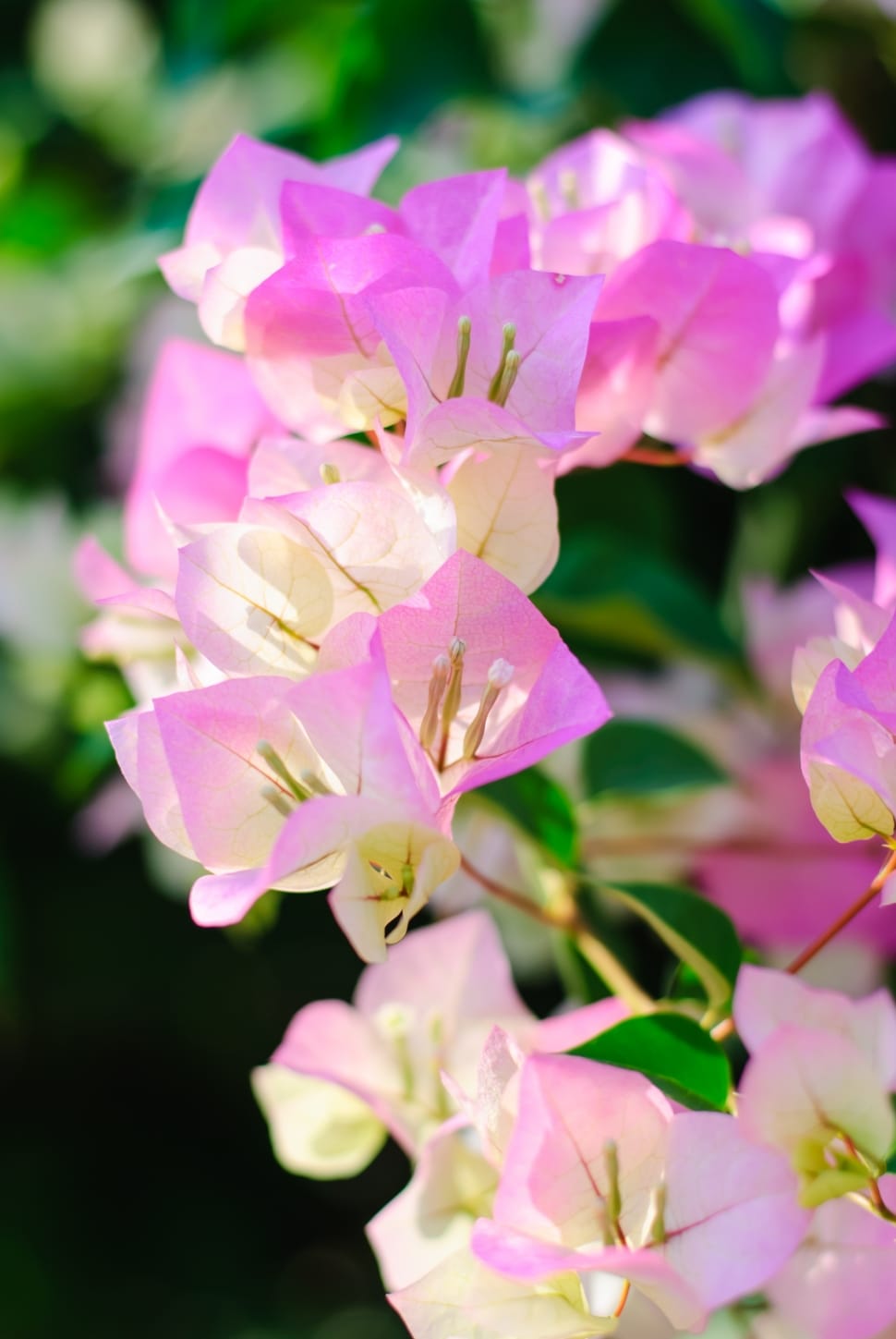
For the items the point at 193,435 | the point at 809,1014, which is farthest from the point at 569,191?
the point at 809,1014

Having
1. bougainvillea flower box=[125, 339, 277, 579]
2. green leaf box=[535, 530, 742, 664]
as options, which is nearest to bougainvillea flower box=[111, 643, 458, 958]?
bougainvillea flower box=[125, 339, 277, 579]

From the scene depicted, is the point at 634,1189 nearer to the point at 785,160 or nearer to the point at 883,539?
the point at 883,539

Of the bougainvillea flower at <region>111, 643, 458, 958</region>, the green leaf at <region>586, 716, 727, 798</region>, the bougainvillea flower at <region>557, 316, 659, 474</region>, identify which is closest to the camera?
the bougainvillea flower at <region>111, 643, 458, 958</region>

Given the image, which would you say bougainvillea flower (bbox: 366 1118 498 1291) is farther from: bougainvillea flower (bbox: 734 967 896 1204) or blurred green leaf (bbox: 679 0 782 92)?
blurred green leaf (bbox: 679 0 782 92)

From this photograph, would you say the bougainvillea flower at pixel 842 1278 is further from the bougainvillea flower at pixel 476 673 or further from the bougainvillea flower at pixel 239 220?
the bougainvillea flower at pixel 239 220

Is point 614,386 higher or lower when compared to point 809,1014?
higher

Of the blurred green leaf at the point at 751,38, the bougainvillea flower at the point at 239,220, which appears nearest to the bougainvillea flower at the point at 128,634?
the bougainvillea flower at the point at 239,220

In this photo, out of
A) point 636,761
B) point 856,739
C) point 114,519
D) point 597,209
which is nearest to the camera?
point 856,739
